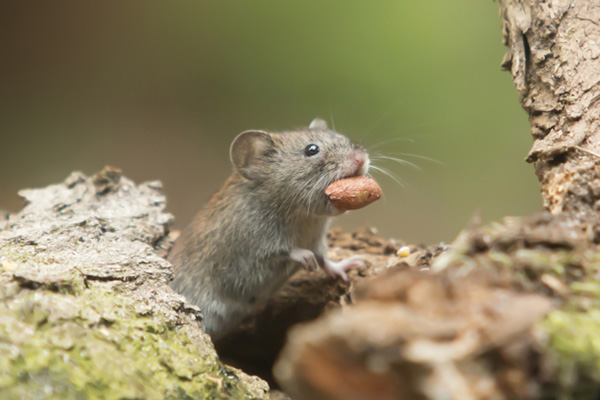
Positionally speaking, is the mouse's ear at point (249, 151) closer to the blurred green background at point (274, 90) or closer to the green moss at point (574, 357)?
the blurred green background at point (274, 90)

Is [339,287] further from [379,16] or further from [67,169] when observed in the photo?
[67,169]

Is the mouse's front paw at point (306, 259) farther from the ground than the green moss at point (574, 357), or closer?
farther from the ground

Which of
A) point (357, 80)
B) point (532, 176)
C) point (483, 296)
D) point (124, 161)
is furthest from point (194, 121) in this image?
point (483, 296)

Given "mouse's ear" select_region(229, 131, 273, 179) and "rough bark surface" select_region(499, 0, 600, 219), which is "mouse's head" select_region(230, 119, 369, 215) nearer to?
"mouse's ear" select_region(229, 131, 273, 179)

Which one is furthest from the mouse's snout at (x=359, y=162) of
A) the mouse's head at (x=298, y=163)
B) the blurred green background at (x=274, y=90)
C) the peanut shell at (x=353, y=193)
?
the blurred green background at (x=274, y=90)

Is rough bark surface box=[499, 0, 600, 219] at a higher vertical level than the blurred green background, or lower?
lower

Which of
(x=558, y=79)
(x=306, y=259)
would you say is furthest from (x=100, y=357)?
(x=558, y=79)

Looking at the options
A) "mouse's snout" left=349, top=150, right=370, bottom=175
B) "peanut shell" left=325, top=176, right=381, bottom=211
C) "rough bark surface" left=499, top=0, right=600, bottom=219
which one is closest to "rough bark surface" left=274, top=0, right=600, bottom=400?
"rough bark surface" left=499, top=0, right=600, bottom=219

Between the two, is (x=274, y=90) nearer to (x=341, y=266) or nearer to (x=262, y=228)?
(x=262, y=228)
